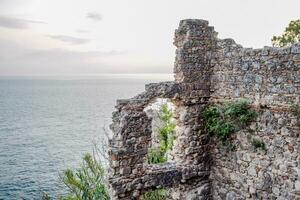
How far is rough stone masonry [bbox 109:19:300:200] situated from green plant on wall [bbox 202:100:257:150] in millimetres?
187

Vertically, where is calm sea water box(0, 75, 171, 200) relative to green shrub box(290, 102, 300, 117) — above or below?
below

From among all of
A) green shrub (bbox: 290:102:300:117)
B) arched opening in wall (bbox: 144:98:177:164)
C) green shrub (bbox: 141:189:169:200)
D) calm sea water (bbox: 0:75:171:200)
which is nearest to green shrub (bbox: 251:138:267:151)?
green shrub (bbox: 290:102:300:117)

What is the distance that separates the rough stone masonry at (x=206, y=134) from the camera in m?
9.37

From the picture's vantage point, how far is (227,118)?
10.9 metres

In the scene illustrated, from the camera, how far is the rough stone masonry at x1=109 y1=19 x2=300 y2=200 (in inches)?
369

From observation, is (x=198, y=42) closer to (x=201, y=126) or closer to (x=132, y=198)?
(x=201, y=126)

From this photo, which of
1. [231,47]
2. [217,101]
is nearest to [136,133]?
[217,101]

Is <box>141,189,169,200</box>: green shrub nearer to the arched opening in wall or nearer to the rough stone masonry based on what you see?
the arched opening in wall

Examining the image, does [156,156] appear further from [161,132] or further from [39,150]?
[39,150]

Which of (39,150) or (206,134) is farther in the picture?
(39,150)

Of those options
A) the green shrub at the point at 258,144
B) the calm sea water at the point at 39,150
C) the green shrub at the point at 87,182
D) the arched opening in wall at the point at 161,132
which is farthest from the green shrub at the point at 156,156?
the calm sea water at the point at 39,150

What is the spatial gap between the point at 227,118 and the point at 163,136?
4.55 metres

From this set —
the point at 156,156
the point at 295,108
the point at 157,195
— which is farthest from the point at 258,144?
the point at 156,156

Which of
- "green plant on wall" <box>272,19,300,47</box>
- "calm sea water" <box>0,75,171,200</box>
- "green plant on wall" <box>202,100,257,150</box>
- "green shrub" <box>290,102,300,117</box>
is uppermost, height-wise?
"green plant on wall" <box>272,19,300,47</box>
